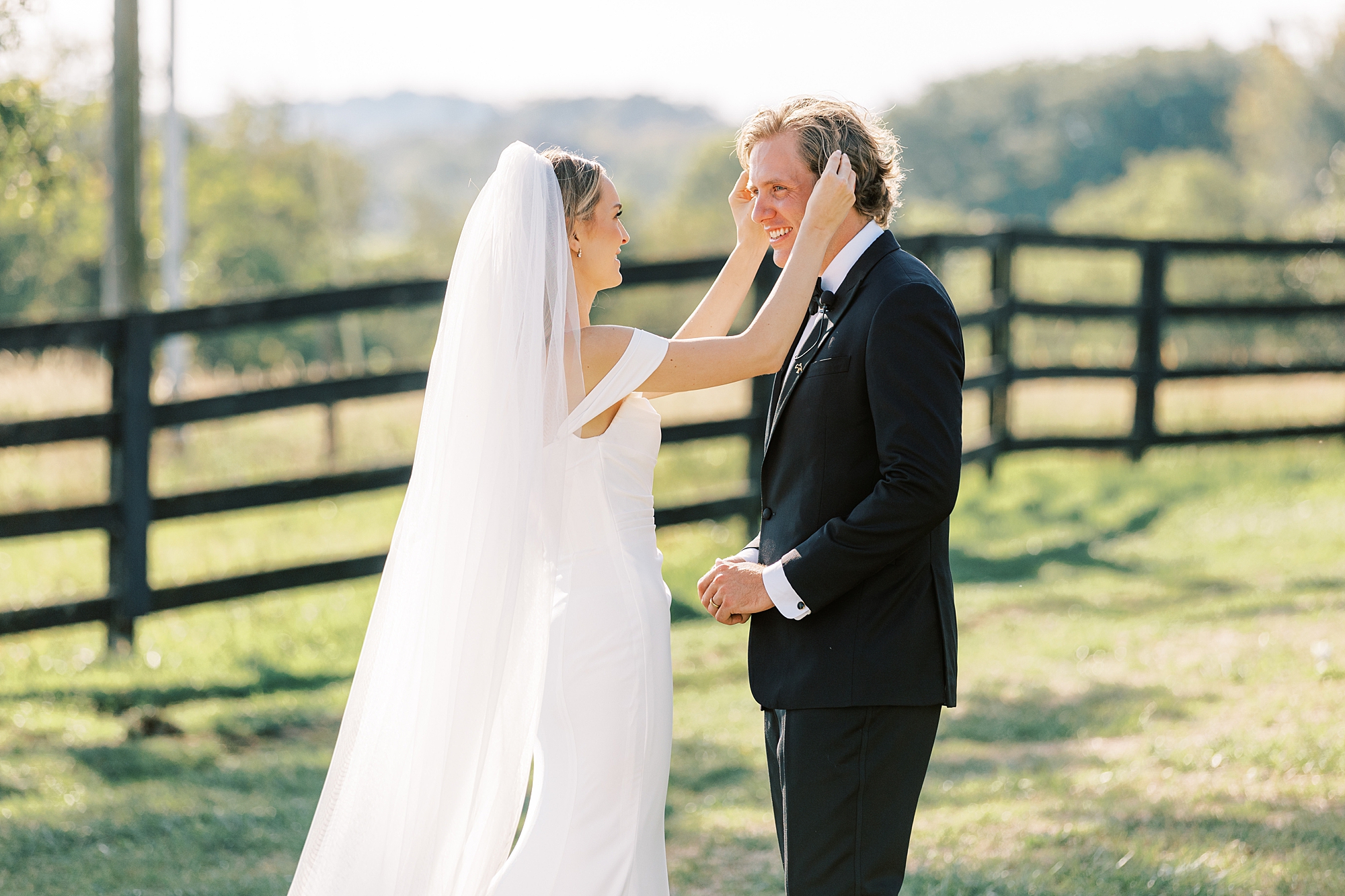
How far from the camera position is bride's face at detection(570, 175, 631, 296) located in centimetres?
312

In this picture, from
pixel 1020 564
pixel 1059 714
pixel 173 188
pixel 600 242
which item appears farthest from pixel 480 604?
pixel 173 188

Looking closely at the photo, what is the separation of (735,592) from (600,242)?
102 centimetres

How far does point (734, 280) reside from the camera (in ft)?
11.7

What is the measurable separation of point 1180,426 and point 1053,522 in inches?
114

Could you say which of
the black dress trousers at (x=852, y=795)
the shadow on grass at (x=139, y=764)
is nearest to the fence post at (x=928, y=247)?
the shadow on grass at (x=139, y=764)

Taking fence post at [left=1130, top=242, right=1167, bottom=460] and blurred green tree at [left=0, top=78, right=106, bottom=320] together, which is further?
fence post at [left=1130, top=242, right=1167, bottom=460]

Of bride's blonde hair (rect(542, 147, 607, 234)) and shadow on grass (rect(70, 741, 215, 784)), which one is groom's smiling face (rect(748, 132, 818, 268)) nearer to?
bride's blonde hair (rect(542, 147, 607, 234))

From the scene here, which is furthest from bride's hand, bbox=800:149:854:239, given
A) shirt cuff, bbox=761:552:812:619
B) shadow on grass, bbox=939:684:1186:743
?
shadow on grass, bbox=939:684:1186:743

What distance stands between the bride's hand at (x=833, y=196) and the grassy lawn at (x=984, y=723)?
6.79 ft

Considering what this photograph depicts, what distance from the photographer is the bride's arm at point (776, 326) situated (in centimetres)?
265

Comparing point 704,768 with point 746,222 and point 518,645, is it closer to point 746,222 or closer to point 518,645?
point 518,645

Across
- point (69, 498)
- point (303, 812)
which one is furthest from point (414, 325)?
point (303, 812)

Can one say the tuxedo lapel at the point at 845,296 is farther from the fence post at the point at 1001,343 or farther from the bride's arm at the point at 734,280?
the fence post at the point at 1001,343

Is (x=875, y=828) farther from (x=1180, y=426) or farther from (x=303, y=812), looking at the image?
(x=1180, y=426)
